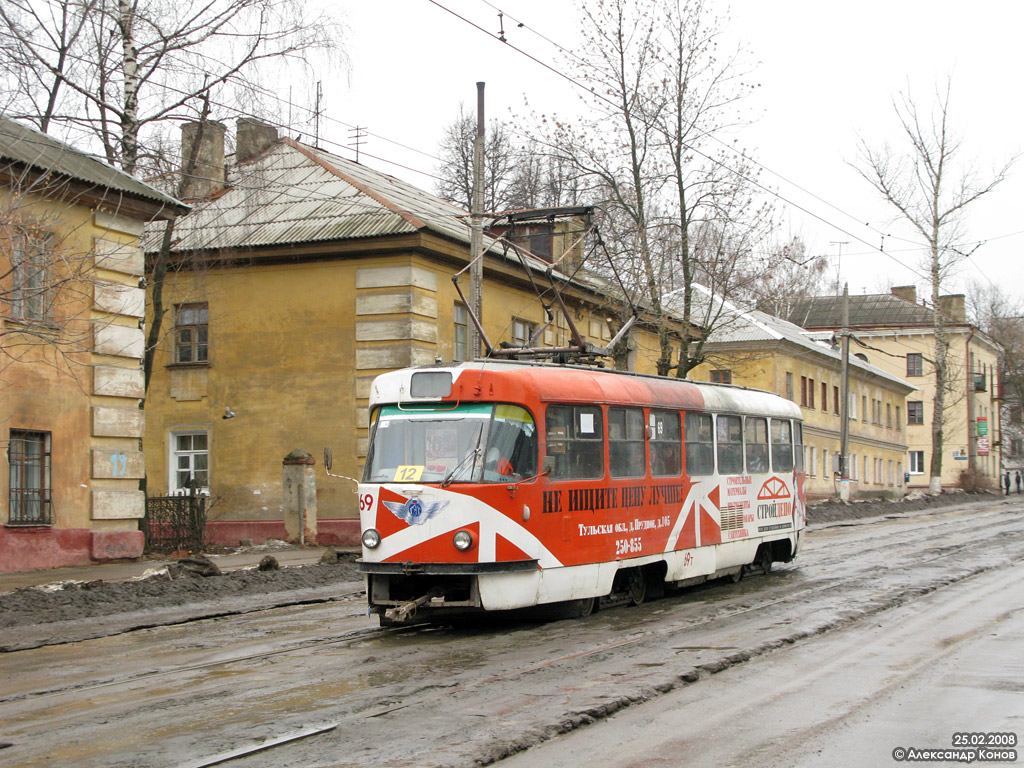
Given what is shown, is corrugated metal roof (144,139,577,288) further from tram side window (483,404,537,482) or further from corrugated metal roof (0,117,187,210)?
tram side window (483,404,537,482)

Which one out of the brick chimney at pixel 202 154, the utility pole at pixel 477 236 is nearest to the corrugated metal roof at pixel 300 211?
the brick chimney at pixel 202 154

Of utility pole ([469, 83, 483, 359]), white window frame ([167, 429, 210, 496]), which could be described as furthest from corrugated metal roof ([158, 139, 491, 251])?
white window frame ([167, 429, 210, 496])

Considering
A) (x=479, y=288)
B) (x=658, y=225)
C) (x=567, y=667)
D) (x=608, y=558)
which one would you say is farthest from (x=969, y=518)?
(x=567, y=667)

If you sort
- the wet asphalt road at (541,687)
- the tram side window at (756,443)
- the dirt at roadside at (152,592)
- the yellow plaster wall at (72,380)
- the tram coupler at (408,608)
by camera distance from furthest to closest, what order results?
the yellow plaster wall at (72,380) < the tram side window at (756,443) < the dirt at roadside at (152,592) < the tram coupler at (408,608) < the wet asphalt road at (541,687)

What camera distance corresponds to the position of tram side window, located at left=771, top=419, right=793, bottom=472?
→ 57.8 feet

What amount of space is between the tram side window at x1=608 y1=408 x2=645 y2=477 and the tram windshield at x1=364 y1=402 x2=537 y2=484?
5.05 feet

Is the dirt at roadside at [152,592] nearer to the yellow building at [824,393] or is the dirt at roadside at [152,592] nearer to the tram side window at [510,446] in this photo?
the tram side window at [510,446]

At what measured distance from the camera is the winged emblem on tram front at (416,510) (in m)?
11.1

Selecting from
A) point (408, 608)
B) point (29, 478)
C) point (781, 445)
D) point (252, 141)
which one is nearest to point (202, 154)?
point (252, 141)

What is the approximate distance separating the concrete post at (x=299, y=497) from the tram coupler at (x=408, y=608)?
1210cm

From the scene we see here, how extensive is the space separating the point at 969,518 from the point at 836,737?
32060 mm

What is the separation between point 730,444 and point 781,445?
233 centimetres

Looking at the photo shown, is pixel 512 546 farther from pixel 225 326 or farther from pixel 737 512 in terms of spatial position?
pixel 225 326

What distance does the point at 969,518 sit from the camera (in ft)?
119
